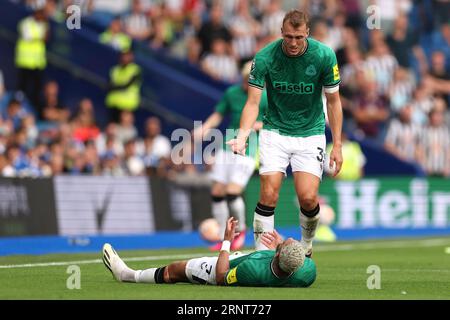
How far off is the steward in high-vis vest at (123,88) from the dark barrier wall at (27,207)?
480cm

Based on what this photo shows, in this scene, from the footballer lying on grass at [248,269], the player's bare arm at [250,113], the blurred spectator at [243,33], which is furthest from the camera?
the blurred spectator at [243,33]

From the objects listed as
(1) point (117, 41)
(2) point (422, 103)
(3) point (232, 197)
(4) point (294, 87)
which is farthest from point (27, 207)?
(2) point (422, 103)

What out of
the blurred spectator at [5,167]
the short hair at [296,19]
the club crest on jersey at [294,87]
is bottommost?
the blurred spectator at [5,167]

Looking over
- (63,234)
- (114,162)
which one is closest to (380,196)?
(114,162)

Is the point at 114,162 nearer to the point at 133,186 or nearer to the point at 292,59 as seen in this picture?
the point at 133,186

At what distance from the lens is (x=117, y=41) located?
24578mm

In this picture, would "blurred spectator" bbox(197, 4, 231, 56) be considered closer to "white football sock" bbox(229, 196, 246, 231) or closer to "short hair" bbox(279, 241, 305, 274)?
"white football sock" bbox(229, 196, 246, 231)

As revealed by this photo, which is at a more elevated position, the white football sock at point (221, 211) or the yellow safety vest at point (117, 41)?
the yellow safety vest at point (117, 41)

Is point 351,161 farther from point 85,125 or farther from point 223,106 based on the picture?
point 223,106

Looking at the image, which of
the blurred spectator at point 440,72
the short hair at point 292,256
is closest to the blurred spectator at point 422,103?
the blurred spectator at point 440,72

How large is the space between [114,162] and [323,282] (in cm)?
996

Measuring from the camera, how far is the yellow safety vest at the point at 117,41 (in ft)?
80.4

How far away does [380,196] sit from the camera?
25.4m

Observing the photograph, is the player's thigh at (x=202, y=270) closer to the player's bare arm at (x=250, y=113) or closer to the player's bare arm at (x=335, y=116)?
the player's bare arm at (x=250, y=113)
